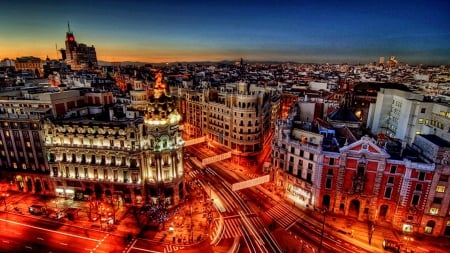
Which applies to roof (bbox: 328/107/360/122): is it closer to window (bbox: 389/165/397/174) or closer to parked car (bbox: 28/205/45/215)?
window (bbox: 389/165/397/174)

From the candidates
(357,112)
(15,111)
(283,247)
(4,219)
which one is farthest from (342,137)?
(15,111)

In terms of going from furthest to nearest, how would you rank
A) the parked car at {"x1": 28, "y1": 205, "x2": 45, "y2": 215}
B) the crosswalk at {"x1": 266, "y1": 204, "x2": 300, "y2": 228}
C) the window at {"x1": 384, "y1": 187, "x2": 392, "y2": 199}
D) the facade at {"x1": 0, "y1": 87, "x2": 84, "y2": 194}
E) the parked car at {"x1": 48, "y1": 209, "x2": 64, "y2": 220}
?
the facade at {"x1": 0, "y1": 87, "x2": 84, "y2": 194}
the parked car at {"x1": 28, "y1": 205, "x2": 45, "y2": 215}
the parked car at {"x1": 48, "y1": 209, "x2": 64, "y2": 220}
the crosswalk at {"x1": 266, "y1": 204, "x2": 300, "y2": 228}
the window at {"x1": 384, "y1": 187, "x2": 392, "y2": 199}

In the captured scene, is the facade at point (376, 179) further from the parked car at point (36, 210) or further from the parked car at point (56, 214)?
the parked car at point (36, 210)

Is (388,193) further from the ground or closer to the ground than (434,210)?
further from the ground

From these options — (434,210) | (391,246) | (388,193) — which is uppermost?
(388,193)

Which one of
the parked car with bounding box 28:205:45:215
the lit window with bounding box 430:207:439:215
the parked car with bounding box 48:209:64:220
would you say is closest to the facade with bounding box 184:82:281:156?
the lit window with bounding box 430:207:439:215

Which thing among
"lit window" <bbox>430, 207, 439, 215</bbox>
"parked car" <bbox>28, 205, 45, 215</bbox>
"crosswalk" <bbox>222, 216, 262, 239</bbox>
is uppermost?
"lit window" <bbox>430, 207, 439, 215</bbox>

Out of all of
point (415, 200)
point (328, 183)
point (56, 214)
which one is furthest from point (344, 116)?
point (56, 214)

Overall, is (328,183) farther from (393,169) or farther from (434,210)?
(434,210)
